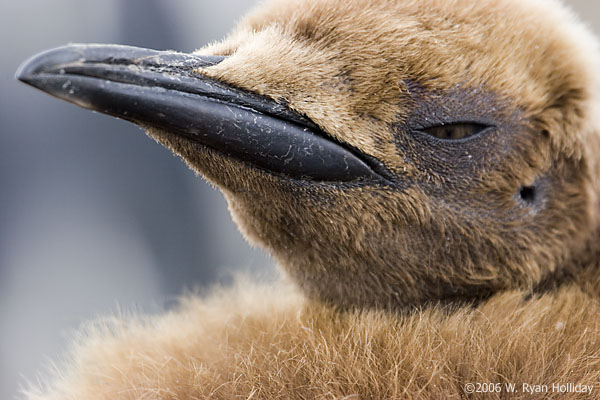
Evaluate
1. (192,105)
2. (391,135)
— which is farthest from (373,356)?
(192,105)

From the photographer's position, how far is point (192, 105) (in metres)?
0.69

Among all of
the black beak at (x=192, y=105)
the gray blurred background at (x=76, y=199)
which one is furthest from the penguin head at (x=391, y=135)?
the gray blurred background at (x=76, y=199)

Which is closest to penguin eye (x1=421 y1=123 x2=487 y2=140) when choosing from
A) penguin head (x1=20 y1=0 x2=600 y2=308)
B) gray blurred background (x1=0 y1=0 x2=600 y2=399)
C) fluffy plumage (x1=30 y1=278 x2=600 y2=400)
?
penguin head (x1=20 y1=0 x2=600 y2=308)

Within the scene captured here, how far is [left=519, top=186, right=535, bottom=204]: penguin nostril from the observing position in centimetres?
85

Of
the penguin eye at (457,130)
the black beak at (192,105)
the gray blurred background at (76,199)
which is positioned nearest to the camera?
the black beak at (192,105)

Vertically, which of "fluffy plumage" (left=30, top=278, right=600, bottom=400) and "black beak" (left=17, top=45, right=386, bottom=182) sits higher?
"black beak" (left=17, top=45, right=386, bottom=182)

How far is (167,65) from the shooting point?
70 centimetres

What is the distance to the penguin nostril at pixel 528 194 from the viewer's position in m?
0.85

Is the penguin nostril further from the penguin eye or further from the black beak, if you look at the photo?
the black beak

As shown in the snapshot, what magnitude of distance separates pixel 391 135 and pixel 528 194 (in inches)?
8.8

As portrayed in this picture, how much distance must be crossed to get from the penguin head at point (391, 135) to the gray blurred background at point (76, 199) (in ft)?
4.13

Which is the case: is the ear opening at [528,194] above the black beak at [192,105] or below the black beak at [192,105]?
below

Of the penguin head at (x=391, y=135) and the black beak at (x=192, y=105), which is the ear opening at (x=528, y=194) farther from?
the black beak at (x=192, y=105)

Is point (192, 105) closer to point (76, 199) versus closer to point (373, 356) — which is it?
point (373, 356)
